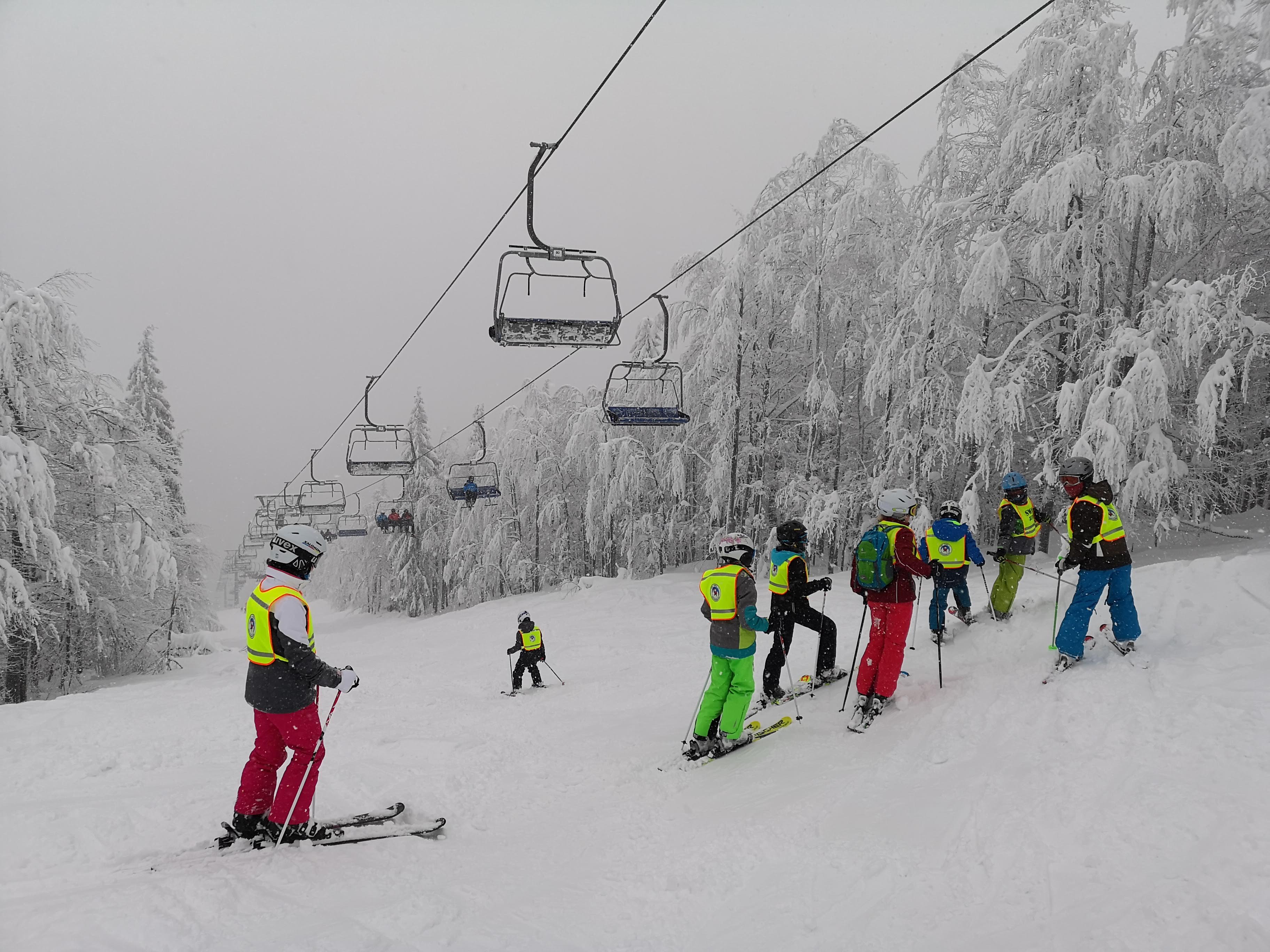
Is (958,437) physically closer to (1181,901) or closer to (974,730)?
(974,730)

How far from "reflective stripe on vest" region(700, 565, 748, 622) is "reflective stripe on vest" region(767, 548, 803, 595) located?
3.10 feet

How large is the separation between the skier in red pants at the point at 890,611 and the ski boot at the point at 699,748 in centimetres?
114

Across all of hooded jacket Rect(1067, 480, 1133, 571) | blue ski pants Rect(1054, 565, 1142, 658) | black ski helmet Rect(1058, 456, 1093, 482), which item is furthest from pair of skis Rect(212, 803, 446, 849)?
black ski helmet Rect(1058, 456, 1093, 482)

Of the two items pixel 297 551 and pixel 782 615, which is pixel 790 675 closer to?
pixel 782 615

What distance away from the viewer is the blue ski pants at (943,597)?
6.73 metres

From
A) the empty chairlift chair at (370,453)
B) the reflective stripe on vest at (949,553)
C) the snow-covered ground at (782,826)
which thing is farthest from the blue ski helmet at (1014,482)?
the empty chairlift chair at (370,453)

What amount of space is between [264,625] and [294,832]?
50.1 inches

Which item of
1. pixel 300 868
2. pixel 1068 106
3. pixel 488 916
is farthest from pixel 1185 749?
pixel 1068 106

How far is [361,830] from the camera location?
14.6 ft

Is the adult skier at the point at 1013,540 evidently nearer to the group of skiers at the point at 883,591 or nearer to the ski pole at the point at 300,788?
the group of skiers at the point at 883,591

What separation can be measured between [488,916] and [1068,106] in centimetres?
1575

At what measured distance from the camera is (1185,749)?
3.80 meters

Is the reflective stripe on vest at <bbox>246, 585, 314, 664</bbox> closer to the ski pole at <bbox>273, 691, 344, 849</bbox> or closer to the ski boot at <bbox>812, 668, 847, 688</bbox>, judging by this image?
the ski pole at <bbox>273, 691, 344, 849</bbox>

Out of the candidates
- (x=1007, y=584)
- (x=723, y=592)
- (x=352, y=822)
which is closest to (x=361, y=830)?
(x=352, y=822)
